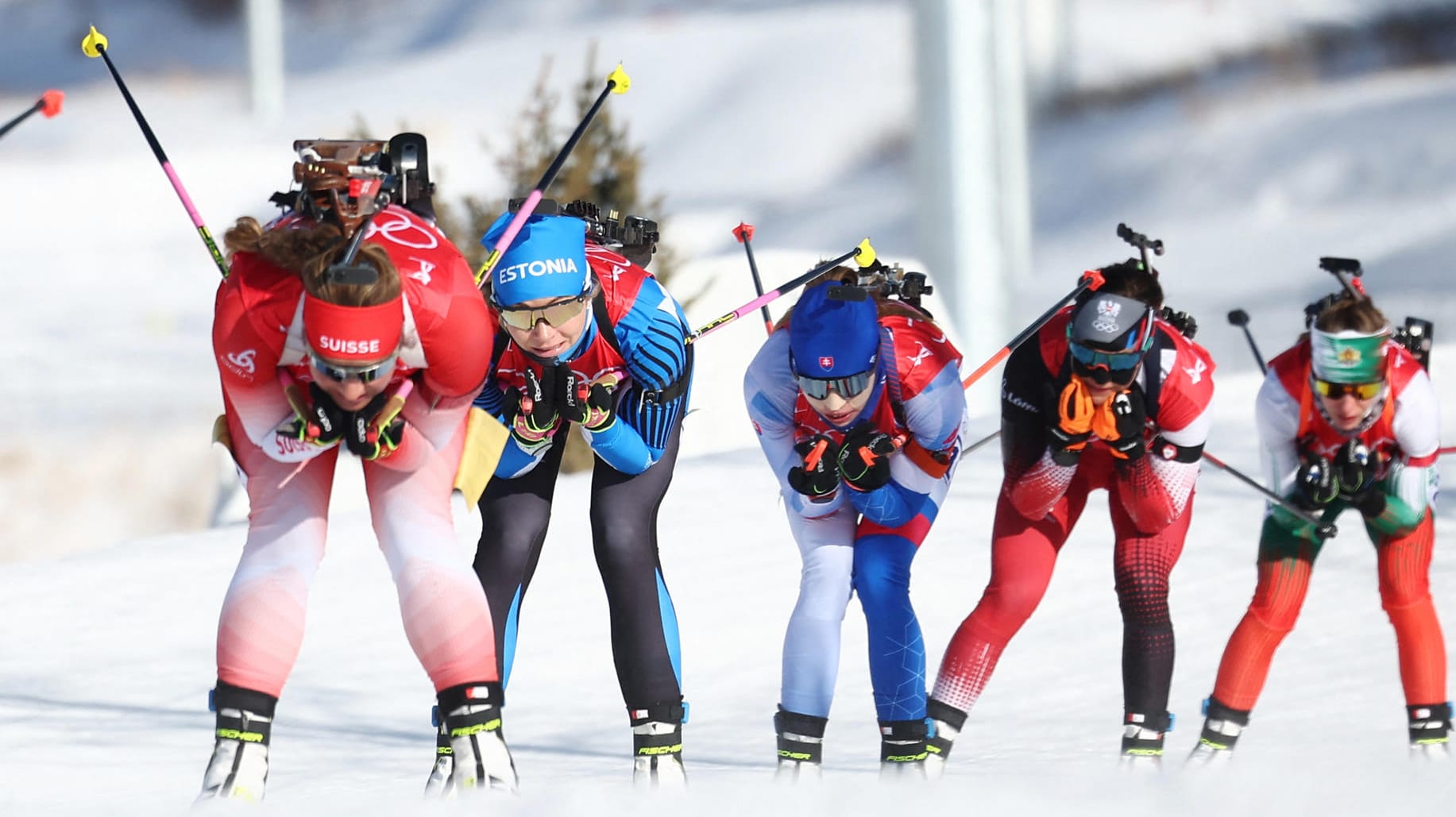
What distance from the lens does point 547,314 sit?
Answer: 5.03 m

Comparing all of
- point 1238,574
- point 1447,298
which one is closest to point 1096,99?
point 1447,298

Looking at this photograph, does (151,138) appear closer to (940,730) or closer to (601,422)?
(601,422)

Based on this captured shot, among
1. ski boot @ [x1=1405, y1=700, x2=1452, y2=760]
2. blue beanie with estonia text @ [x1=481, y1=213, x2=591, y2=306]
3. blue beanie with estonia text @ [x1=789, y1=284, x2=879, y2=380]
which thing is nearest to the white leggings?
blue beanie with estonia text @ [x1=481, y1=213, x2=591, y2=306]

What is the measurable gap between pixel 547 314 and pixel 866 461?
935 millimetres

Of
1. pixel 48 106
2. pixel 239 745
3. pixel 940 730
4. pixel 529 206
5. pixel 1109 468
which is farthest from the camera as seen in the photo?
pixel 1109 468

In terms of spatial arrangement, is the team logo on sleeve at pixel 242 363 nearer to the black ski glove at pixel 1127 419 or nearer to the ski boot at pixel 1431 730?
the black ski glove at pixel 1127 419

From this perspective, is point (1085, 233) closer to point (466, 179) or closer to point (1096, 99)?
point (1096, 99)

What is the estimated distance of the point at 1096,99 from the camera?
36844mm

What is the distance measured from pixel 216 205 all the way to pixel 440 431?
2381 centimetres

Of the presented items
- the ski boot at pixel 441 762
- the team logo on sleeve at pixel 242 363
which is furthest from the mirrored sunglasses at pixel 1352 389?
the team logo on sleeve at pixel 242 363

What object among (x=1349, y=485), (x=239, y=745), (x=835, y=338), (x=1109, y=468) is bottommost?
(x=239, y=745)

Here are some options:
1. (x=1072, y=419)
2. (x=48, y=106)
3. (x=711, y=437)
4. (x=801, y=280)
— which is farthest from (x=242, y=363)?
(x=711, y=437)

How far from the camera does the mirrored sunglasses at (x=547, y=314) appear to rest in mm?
5020

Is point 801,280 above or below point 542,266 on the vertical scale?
above
